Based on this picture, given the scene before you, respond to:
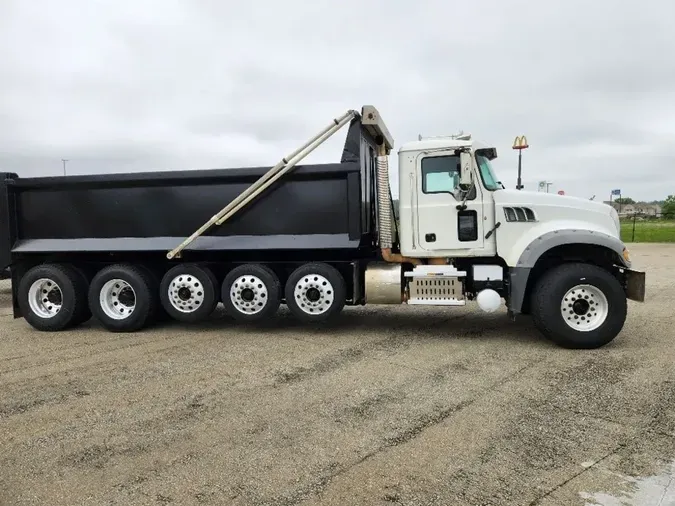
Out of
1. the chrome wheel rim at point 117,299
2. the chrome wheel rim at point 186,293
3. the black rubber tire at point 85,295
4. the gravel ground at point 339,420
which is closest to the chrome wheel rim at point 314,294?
the gravel ground at point 339,420

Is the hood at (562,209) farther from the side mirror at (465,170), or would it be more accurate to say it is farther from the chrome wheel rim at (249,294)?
the chrome wheel rim at (249,294)

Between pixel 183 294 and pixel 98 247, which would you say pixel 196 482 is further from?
pixel 98 247

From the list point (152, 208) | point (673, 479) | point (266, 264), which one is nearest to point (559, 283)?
point (673, 479)

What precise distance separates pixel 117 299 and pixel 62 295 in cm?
79

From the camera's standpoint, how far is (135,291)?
753 centimetres

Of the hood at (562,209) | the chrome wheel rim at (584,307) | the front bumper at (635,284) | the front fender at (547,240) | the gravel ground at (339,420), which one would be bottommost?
the gravel ground at (339,420)

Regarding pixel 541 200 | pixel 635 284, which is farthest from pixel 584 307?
pixel 541 200

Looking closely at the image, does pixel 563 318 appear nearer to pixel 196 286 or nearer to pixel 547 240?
pixel 547 240

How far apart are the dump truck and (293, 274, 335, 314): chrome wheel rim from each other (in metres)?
0.01

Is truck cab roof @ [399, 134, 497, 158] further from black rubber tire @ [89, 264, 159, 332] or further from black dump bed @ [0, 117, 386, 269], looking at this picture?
black rubber tire @ [89, 264, 159, 332]

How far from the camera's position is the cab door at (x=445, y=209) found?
6.68 m

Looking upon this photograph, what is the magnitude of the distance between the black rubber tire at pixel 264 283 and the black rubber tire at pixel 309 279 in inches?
6.5

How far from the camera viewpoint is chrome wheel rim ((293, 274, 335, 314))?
6965 millimetres

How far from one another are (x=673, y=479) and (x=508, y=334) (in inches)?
156
